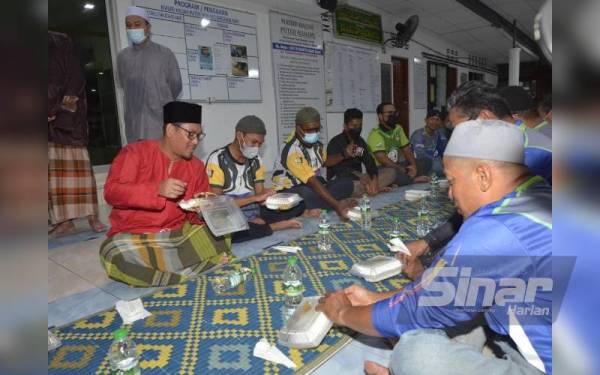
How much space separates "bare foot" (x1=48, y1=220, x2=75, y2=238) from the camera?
3.36 meters

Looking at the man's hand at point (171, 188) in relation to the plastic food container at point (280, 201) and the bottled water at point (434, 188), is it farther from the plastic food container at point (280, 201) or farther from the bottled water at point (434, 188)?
the bottled water at point (434, 188)

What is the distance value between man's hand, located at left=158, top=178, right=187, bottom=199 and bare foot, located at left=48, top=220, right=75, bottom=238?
1.76m

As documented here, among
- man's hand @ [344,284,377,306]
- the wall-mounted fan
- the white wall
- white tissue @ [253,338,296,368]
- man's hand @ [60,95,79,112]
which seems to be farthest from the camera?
the wall-mounted fan

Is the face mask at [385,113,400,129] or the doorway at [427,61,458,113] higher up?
the doorway at [427,61,458,113]

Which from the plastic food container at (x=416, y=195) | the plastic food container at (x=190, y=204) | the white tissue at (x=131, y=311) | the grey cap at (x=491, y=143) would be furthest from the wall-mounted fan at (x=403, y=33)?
the white tissue at (x=131, y=311)

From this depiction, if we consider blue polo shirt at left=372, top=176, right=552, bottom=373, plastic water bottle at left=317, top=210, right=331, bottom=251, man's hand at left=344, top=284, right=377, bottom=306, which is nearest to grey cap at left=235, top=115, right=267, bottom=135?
plastic water bottle at left=317, top=210, right=331, bottom=251

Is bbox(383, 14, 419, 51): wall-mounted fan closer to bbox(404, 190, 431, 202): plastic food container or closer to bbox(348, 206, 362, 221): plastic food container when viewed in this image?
bbox(404, 190, 431, 202): plastic food container

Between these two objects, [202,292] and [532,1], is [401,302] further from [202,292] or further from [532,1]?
[532,1]

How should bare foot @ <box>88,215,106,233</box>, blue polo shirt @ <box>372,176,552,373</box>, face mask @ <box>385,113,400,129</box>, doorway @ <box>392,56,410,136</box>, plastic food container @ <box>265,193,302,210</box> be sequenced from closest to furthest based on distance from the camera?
1. blue polo shirt @ <box>372,176,552,373</box>
2. plastic food container @ <box>265,193,302,210</box>
3. bare foot @ <box>88,215,106,233</box>
4. face mask @ <box>385,113,400,129</box>
5. doorway @ <box>392,56,410,136</box>

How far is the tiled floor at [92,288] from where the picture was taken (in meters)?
1.53

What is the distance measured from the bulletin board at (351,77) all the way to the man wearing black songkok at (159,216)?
4.39 metres

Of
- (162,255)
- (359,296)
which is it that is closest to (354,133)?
(162,255)

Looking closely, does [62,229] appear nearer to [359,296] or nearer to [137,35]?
[137,35]

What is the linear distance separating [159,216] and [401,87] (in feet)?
23.5
